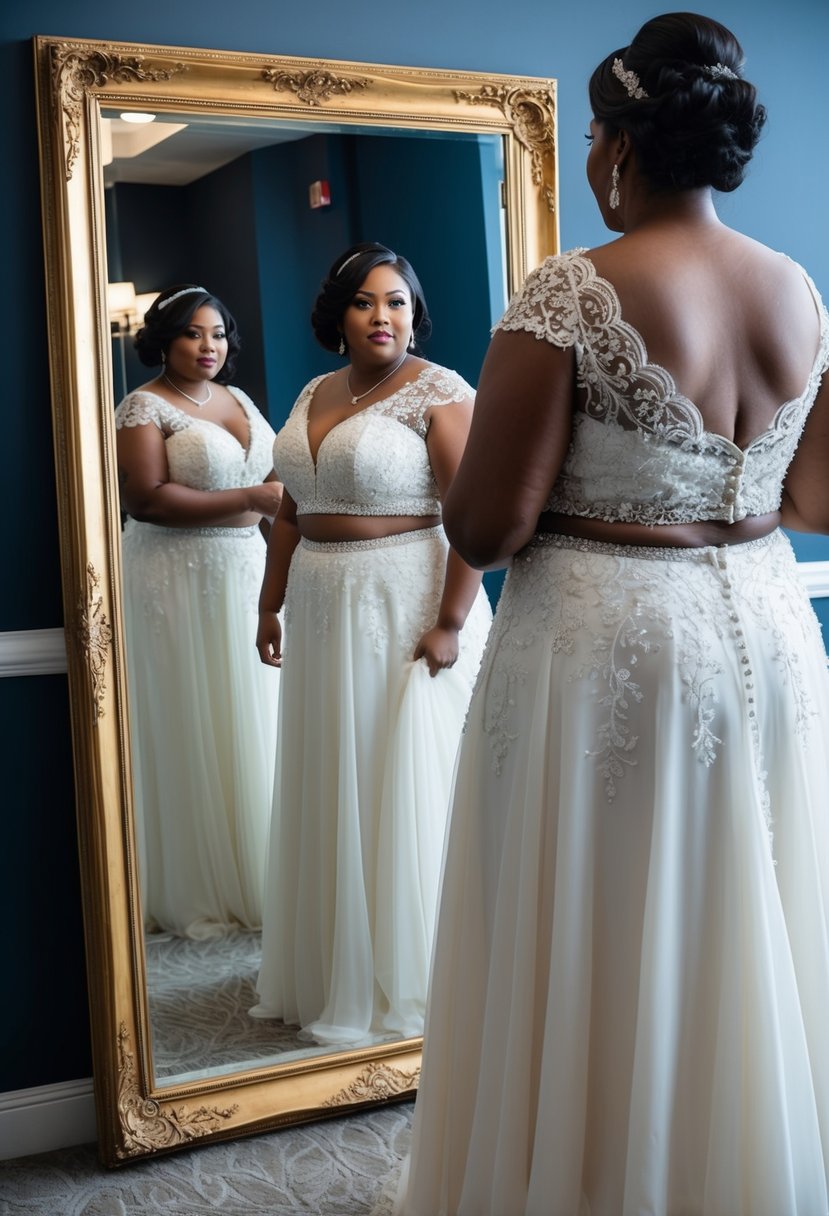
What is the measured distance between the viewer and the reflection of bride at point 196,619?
7.93ft

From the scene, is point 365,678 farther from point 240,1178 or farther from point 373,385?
point 240,1178

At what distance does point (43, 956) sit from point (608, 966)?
4.07 ft

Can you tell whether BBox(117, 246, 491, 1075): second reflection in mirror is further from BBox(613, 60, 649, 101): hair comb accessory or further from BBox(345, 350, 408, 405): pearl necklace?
BBox(613, 60, 649, 101): hair comb accessory

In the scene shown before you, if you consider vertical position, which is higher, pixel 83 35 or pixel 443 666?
pixel 83 35

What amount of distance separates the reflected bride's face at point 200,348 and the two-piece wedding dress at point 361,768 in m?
0.25

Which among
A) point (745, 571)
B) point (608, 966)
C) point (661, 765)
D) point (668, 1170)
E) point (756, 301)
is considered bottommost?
point (668, 1170)

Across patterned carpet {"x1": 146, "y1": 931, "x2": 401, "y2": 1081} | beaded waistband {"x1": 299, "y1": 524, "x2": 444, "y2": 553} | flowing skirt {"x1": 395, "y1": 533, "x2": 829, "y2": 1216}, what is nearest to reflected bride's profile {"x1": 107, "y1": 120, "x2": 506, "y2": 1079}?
patterned carpet {"x1": 146, "y1": 931, "x2": 401, "y2": 1081}

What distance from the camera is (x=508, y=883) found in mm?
1775

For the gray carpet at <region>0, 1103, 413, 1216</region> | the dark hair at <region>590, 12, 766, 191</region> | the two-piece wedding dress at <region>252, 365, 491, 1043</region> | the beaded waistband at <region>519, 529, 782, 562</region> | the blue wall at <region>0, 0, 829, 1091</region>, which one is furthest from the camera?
the two-piece wedding dress at <region>252, 365, 491, 1043</region>

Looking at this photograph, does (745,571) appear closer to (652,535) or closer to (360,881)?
(652,535)

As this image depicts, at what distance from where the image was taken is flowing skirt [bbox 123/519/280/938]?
2.45 metres

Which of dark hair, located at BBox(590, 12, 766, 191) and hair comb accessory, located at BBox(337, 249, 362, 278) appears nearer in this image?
dark hair, located at BBox(590, 12, 766, 191)

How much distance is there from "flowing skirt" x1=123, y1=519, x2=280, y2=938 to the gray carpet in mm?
412

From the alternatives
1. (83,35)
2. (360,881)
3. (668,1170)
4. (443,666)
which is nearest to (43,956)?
(360,881)
